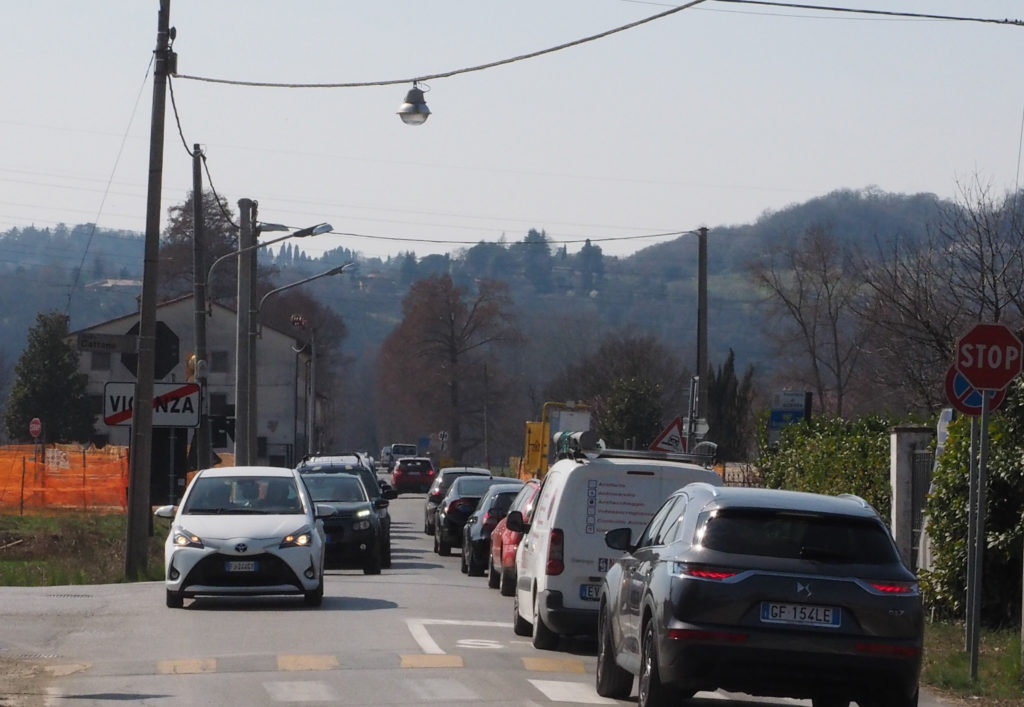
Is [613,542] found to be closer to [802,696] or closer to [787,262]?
[802,696]

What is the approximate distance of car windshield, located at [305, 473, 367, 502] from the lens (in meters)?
26.6

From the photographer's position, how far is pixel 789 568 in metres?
9.80

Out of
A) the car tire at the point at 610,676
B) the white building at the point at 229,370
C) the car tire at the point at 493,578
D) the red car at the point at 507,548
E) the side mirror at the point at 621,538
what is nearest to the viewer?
the car tire at the point at 610,676

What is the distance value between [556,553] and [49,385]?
251ft

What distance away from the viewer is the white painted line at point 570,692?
11484 millimetres

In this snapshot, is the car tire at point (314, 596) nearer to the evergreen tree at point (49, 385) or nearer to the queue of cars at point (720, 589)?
the queue of cars at point (720, 589)

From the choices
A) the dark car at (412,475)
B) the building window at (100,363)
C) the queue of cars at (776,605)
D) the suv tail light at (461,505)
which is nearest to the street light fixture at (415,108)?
the suv tail light at (461,505)

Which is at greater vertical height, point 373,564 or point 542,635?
point 542,635

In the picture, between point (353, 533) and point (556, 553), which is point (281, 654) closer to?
point (556, 553)

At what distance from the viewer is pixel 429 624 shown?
1634 centimetres

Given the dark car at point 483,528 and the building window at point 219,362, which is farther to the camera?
the building window at point 219,362

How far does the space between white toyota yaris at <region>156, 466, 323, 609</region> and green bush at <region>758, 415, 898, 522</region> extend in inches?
302

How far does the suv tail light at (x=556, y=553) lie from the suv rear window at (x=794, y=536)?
4.97 m

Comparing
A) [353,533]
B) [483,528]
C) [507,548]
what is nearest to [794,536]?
[507,548]
